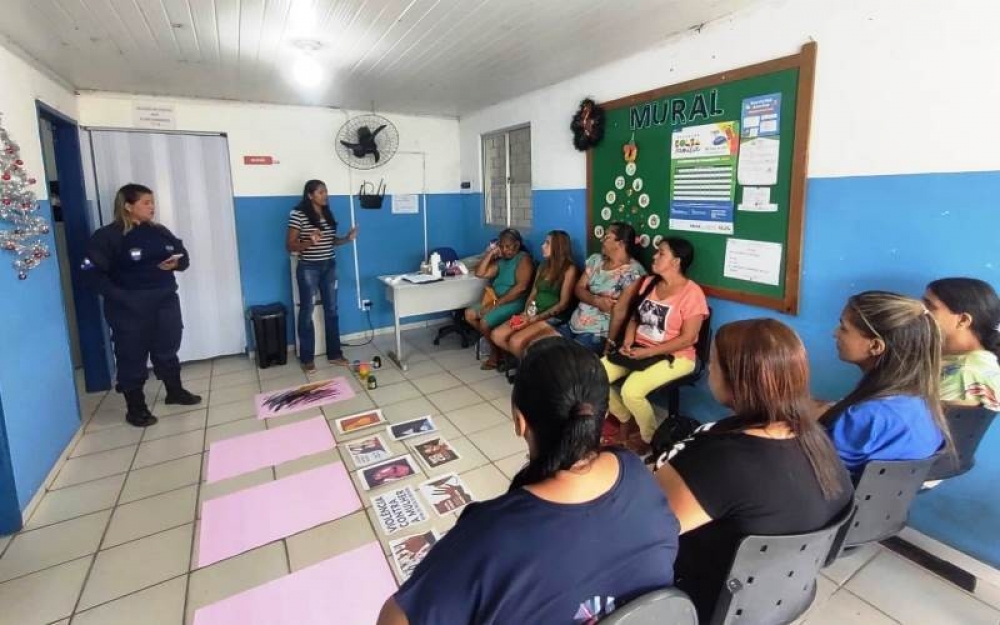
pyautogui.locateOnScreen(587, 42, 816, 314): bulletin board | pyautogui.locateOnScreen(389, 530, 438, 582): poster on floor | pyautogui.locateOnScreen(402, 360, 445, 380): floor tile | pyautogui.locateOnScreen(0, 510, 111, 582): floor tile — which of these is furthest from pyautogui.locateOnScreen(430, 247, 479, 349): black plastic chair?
pyautogui.locateOnScreen(0, 510, 111, 582): floor tile

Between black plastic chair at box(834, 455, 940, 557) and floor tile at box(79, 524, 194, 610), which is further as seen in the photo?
floor tile at box(79, 524, 194, 610)

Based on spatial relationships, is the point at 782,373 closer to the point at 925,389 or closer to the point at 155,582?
the point at 925,389

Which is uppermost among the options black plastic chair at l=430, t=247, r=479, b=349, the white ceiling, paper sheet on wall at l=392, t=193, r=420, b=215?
the white ceiling

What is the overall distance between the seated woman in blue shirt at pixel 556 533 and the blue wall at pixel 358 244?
4073 mm

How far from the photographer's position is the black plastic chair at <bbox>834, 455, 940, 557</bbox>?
131 cm

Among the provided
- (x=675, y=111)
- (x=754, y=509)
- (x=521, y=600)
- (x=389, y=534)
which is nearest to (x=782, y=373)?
(x=754, y=509)

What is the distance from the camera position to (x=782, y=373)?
1.10 metres

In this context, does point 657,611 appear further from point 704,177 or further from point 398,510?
point 704,177

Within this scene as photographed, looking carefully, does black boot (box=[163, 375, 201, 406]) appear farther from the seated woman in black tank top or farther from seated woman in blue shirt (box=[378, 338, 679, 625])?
the seated woman in black tank top

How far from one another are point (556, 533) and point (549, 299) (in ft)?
9.62

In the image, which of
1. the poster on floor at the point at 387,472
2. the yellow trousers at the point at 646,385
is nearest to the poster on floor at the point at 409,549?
the poster on floor at the point at 387,472

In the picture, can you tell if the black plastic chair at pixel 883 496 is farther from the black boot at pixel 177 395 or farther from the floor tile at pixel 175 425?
the black boot at pixel 177 395

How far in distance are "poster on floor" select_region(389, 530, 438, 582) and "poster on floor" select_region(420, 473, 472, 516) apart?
0.17 meters

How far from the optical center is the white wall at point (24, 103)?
2359 millimetres
